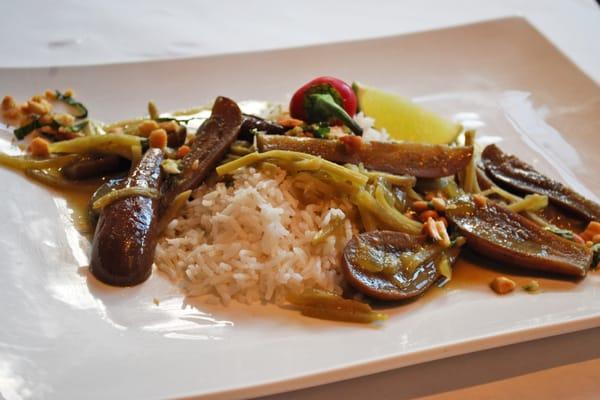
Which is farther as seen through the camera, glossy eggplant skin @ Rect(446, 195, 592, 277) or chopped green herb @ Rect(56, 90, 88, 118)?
chopped green herb @ Rect(56, 90, 88, 118)

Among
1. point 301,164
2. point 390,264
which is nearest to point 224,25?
point 301,164

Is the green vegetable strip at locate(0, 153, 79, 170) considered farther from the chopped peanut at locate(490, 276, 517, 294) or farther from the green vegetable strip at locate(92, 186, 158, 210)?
the chopped peanut at locate(490, 276, 517, 294)

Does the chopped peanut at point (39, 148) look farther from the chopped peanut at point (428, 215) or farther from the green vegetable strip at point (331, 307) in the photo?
the chopped peanut at point (428, 215)

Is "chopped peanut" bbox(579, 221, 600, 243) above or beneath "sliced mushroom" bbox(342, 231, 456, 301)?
above

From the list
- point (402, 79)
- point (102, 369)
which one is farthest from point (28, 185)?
point (402, 79)

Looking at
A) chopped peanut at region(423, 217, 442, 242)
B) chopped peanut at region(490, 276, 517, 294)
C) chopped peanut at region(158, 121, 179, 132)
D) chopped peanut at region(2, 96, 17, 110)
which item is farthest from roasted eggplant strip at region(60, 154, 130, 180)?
chopped peanut at region(490, 276, 517, 294)

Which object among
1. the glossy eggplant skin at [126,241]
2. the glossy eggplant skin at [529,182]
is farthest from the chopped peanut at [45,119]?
the glossy eggplant skin at [529,182]
